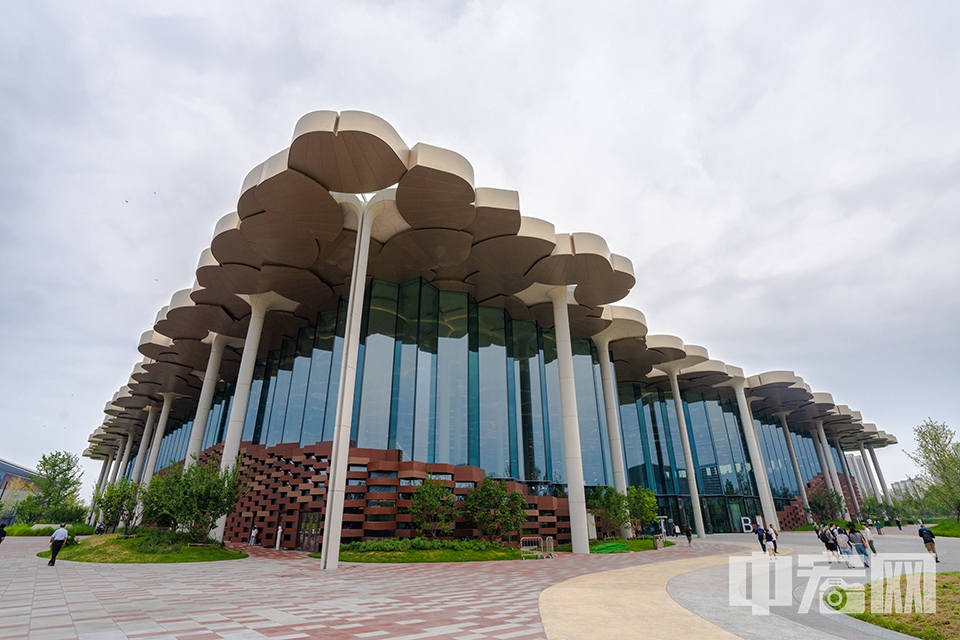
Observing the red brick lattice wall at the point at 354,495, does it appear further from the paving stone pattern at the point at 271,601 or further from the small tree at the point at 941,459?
the small tree at the point at 941,459

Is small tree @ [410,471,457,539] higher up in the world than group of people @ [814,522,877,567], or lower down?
higher up

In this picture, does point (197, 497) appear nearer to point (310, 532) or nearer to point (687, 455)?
point (310, 532)

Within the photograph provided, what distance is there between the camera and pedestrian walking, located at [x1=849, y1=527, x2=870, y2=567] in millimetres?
15164

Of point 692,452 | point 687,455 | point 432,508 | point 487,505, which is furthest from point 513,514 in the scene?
point 692,452

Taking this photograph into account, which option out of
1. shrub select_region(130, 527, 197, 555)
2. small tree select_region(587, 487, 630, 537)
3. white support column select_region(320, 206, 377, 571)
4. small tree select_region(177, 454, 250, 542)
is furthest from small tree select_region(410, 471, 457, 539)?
small tree select_region(587, 487, 630, 537)

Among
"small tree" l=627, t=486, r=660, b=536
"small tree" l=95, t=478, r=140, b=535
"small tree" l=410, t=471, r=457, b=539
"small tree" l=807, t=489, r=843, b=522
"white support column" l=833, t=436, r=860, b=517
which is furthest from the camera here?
"white support column" l=833, t=436, r=860, b=517

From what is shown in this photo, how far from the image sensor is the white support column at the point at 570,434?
77.9 ft

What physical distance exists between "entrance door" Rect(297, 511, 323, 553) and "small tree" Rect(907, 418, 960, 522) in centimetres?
3660

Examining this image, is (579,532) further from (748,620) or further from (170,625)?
(170,625)

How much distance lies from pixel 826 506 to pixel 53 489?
79901mm

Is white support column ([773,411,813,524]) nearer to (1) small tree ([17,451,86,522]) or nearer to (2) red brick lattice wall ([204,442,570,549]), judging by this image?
(2) red brick lattice wall ([204,442,570,549])

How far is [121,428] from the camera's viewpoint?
2418 inches

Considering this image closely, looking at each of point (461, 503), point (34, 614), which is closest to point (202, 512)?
Result: point (461, 503)

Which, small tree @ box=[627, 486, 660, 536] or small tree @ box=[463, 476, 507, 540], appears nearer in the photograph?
small tree @ box=[463, 476, 507, 540]
